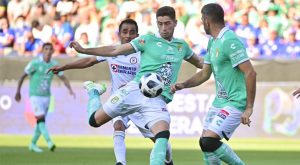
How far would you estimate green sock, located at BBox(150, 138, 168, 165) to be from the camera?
10492mm

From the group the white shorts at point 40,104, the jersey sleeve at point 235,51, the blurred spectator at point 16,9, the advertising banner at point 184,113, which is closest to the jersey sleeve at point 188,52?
the jersey sleeve at point 235,51

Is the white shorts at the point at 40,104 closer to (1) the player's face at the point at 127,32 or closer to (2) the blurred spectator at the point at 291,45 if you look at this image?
(2) the blurred spectator at the point at 291,45

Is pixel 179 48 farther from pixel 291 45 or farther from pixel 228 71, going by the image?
pixel 291 45

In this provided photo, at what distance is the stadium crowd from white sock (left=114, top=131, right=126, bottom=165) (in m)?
11.4

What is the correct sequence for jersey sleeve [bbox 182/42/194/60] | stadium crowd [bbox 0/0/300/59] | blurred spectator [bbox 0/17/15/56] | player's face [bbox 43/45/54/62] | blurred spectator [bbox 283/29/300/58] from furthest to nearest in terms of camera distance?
1. blurred spectator [bbox 0/17/15/56]
2. stadium crowd [bbox 0/0/300/59]
3. blurred spectator [bbox 283/29/300/58]
4. player's face [bbox 43/45/54/62]
5. jersey sleeve [bbox 182/42/194/60]

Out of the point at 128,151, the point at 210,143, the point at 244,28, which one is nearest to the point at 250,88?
the point at 210,143

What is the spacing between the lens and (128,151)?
1884 centimetres

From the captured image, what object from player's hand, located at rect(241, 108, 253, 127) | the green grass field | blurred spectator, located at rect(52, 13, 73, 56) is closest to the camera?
player's hand, located at rect(241, 108, 253, 127)

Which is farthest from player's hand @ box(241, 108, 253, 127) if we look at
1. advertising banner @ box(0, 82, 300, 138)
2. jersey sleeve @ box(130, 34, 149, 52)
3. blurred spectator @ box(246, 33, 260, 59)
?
blurred spectator @ box(246, 33, 260, 59)

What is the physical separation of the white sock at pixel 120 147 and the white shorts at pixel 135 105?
0.79m

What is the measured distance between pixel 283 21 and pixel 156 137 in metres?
14.8

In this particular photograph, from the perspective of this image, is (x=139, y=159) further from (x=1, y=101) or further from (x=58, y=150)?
(x=1, y=101)

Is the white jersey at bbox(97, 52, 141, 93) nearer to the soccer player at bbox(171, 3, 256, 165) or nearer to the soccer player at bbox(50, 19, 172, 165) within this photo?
the soccer player at bbox(50, 19, 172, 165)

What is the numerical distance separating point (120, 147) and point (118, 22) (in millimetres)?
13915
